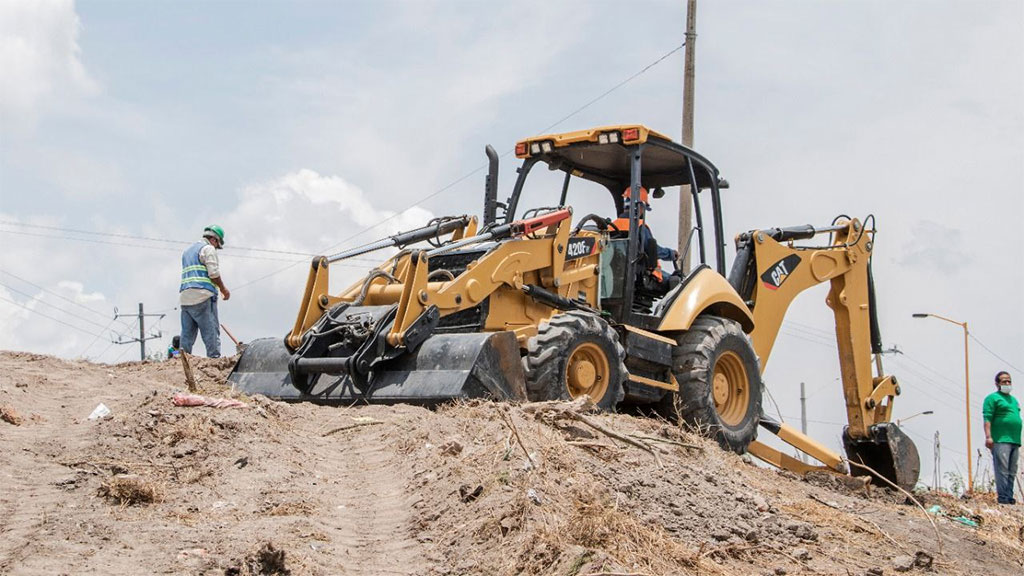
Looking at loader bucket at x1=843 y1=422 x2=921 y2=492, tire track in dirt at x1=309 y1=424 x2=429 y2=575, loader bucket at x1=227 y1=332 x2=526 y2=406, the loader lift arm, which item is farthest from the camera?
loader bucket at x1=843 y1=422 x2=921 y2=492

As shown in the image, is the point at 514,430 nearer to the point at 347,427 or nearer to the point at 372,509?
the point at 372,509

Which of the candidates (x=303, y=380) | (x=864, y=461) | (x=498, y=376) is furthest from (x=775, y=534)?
(x=864, y=461)

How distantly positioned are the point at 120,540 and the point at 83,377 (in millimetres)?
6588

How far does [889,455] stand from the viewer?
12.2 meters

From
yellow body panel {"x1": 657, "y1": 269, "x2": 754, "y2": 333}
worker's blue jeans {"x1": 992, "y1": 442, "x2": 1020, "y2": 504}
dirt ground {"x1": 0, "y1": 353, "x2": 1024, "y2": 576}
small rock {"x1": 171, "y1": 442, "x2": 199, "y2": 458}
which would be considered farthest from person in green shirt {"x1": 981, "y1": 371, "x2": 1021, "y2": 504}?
small rock {"x1": 171, "y1": 442, "x2": 199, "y2": 458}

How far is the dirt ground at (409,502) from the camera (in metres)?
4.98

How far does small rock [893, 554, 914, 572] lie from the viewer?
629 centimetres

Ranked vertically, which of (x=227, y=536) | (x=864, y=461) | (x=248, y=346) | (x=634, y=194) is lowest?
(x=864, y=461)

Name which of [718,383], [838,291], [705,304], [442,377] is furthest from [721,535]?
[838,291]

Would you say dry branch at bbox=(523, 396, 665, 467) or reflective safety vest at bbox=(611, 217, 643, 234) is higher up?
reflective safety vest at bbox=(611, 217, 643, 234)

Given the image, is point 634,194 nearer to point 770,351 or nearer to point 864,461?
point 770,351

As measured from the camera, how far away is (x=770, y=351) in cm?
1191

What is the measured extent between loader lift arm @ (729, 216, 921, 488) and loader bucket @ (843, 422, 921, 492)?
1 cm

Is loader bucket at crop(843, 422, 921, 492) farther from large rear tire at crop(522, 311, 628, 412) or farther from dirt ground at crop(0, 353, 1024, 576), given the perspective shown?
large rear tire at crop(522, 311, 628, 412)
